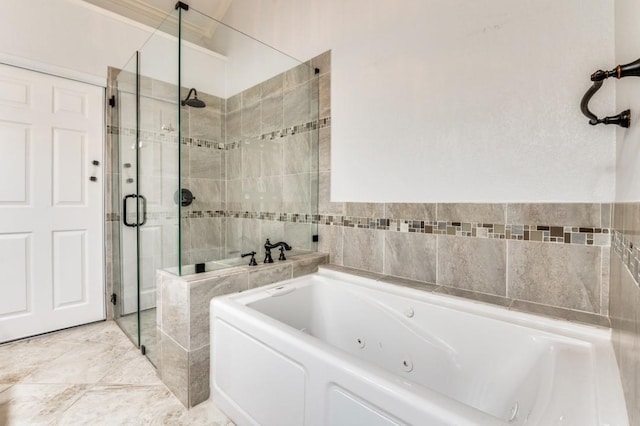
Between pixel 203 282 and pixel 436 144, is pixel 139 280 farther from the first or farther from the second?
pixel 436 144

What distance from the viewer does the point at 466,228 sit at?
61.2 inches

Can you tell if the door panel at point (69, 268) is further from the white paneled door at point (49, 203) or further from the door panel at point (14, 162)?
the door panel at point (14, 162)

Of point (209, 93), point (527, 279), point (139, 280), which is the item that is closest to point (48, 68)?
point (209, 93)

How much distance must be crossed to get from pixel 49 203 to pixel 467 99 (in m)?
3.05

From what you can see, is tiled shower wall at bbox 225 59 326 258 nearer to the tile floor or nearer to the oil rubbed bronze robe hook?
the tile floor

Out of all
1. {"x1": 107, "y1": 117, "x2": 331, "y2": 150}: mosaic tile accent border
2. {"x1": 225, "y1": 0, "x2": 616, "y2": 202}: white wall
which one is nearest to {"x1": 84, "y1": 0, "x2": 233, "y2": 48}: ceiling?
{"x1": 107, "y1": 117, "x2": 331, "y2": 150}: mosaic tile accent border

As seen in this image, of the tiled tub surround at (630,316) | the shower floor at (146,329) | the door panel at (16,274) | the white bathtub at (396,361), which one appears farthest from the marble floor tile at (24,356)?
the tiled tub surround at (630,316)

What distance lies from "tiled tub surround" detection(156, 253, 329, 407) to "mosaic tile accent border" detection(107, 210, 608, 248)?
51cm

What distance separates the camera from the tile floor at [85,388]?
1434 millimetres

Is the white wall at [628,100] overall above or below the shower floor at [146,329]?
above

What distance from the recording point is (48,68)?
88.3 inches

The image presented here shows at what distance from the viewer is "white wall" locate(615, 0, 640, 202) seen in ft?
2.57

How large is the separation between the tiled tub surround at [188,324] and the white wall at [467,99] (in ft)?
3.30

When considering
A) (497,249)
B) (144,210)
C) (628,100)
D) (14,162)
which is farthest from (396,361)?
(14,162)
